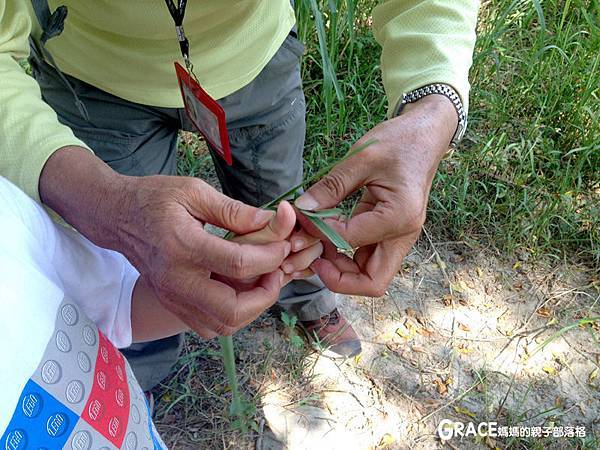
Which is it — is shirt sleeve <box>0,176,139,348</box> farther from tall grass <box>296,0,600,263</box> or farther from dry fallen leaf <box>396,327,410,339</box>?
tall grass <box>296,0,600,263</box>

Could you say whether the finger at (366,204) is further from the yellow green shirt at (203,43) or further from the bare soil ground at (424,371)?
the bare soil ground at (424,371)

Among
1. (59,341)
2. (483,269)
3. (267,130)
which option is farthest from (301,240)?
(483,269)

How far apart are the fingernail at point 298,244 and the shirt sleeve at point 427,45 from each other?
31 centimetres

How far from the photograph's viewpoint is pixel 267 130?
1252 millimetres

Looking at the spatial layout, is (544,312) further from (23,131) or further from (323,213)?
(23,131)

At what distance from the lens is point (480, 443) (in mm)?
1473

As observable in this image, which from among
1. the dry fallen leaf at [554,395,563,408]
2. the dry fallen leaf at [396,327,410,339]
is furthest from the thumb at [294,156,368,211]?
the dry fallen leaf at [554,395,563,408]

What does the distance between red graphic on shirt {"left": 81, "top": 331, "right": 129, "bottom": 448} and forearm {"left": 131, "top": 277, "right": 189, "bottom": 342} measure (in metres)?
0.11

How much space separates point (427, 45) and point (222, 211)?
1.59 feet

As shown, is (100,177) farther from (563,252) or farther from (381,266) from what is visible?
(563,252)

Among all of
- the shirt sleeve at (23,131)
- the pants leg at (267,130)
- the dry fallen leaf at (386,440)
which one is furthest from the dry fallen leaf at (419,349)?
the shirt sleeve at (23,131)

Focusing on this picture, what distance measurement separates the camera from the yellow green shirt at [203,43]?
92 centimetres

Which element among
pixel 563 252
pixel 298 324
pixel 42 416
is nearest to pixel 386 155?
pixel 42 416

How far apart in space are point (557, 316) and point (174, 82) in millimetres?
1366
